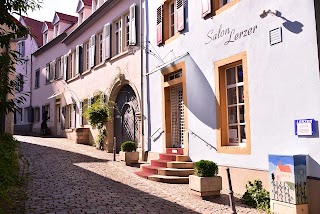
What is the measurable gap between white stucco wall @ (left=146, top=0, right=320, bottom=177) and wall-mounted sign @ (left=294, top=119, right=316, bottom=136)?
0.09 meters

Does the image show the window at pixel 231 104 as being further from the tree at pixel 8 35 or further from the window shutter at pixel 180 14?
the tree at pixel 8 35

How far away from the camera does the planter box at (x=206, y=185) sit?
24.6 ft

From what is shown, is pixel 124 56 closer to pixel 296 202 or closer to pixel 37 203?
pixel 37 203

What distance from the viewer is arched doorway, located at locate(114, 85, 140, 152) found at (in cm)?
1427

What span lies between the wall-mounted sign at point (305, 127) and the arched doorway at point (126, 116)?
8.26 m

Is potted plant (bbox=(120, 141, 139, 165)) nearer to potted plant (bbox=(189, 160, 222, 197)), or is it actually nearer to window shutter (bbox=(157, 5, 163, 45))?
window shutter (bbox=(157, 5, 163, 45))

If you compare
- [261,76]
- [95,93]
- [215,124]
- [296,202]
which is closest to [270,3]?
[261,76]

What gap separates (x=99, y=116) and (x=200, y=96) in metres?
7.46

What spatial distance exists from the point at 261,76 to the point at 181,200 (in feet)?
11.0

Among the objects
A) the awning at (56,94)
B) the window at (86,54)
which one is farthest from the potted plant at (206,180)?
the awning at (56,94)

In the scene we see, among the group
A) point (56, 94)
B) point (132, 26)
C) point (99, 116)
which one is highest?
point (132, 26)

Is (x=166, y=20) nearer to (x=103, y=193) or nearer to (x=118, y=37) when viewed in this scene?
(x=118, y=37)

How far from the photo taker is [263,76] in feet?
24.6

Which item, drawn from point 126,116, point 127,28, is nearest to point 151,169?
point 126,116
